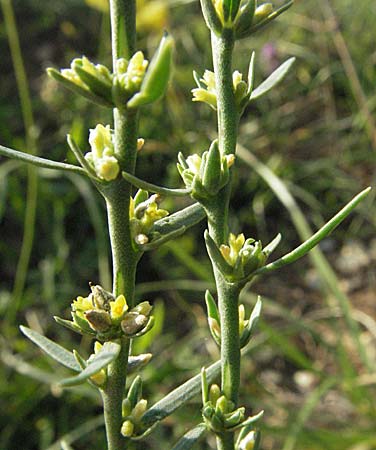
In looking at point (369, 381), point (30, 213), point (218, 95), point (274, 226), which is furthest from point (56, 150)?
point (218, 95)

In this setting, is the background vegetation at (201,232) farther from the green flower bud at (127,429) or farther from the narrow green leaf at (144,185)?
the narrow green leaf at (144,185)

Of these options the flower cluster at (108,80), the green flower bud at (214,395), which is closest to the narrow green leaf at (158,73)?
the flower cluster at (108,80)

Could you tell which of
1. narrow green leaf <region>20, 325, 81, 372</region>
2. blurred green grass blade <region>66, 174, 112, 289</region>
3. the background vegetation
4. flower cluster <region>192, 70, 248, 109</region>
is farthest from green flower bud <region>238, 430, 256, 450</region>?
blurred green grass blade <region>66, 174, 112, 289</region>

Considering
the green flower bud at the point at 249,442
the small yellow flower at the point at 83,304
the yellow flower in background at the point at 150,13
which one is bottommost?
Answer: the green flower bud at the point at 249,442

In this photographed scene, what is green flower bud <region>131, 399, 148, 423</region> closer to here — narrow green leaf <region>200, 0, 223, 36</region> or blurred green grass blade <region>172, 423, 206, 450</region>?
blurred green grass blade <region>172, 423, 206, 450</region>

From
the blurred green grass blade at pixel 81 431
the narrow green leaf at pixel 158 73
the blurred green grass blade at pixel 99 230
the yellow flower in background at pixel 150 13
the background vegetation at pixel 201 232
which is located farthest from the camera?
the yellow flower in background at pixel 150 13

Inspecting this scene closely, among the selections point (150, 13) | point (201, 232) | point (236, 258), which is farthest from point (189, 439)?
point (150, 13)
